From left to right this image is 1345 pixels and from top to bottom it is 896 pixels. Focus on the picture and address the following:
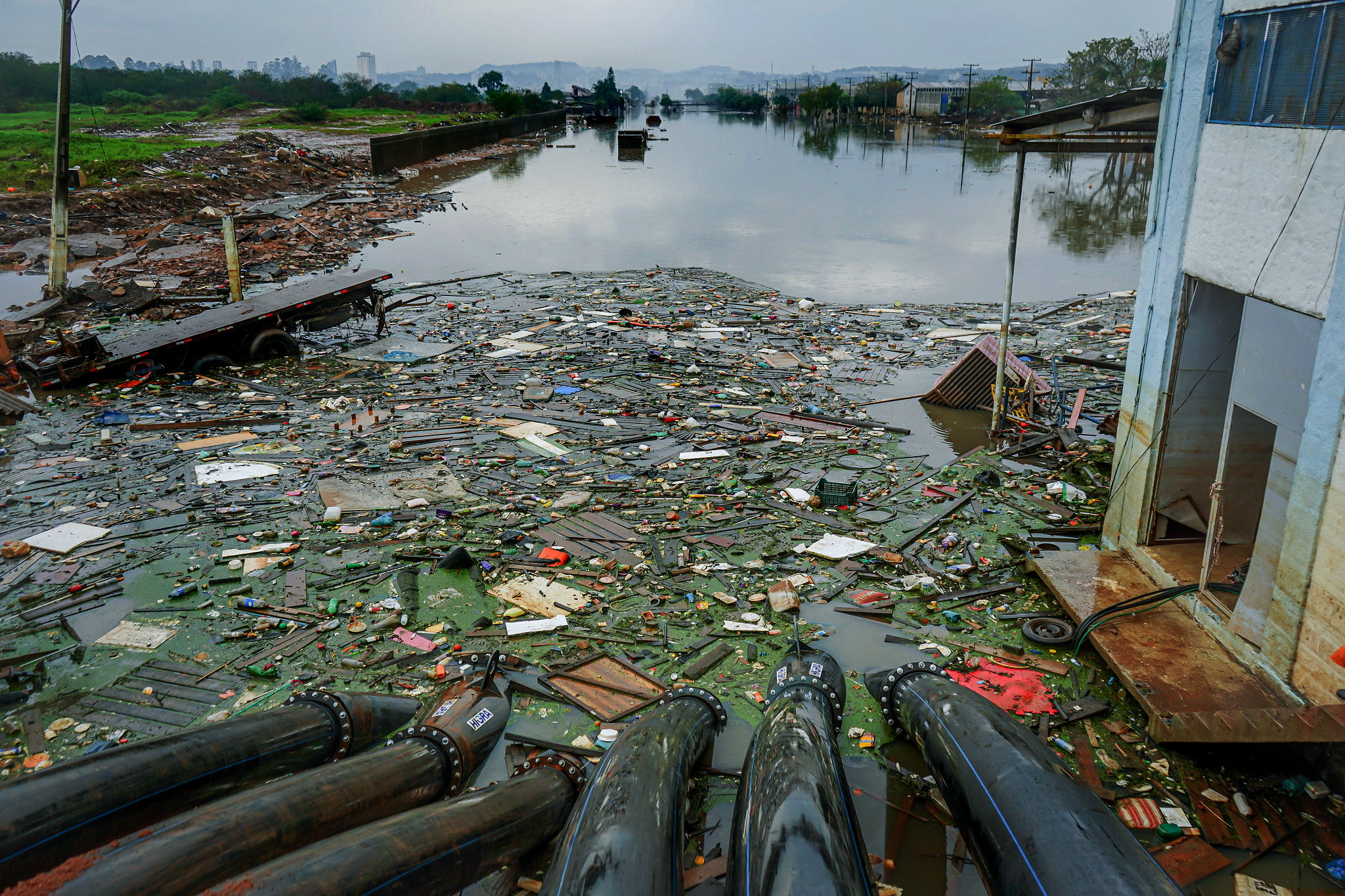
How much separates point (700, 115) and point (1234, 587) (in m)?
144

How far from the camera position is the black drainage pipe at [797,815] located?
10.1 feet

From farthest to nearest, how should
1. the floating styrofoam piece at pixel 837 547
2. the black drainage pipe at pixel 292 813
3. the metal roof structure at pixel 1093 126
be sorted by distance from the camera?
the floating styrofoam piece at pixel 837 547 → the metal roof structure at pixel 1093 126 → the black drainage pipe at pixel 292 813

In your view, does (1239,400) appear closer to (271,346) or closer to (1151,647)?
(1151,647)

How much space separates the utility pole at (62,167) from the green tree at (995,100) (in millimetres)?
80841

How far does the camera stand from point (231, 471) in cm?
891

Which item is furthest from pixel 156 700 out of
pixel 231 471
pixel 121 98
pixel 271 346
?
pixel 121 98

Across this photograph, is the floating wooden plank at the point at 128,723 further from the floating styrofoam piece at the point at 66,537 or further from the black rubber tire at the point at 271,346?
the black rubber tire at the point at 271,346

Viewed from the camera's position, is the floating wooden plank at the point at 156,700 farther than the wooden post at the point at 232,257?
No

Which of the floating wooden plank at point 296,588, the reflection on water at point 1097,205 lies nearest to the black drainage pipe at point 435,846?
the floating wooden plank at point 296,588

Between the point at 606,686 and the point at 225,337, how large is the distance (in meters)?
9.74

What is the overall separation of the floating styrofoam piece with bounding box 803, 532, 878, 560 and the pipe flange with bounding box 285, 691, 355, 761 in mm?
4334

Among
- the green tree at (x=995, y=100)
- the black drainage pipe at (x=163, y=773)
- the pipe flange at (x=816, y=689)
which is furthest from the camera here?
the green tree at (x=995, y=100)

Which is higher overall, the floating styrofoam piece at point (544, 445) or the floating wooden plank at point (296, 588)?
the floating styrofoam piece at point (544, 445)

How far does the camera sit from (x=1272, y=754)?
4855 millimetres
